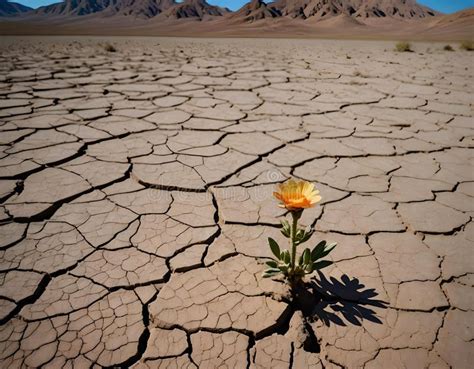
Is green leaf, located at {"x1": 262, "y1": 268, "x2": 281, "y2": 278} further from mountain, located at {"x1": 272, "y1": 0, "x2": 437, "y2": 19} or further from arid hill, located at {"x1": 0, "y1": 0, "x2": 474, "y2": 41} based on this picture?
mountain, located at {"x1": 272, "y1": 0, "x2": 437, "y2": 19}

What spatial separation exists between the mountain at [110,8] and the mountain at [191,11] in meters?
11.3

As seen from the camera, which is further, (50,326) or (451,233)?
(451,233)

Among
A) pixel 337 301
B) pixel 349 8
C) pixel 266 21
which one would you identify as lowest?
pixel 337 301

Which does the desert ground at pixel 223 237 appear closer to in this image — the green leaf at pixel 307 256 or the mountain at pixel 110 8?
the green leaf at pixel 307 256

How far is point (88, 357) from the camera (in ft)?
3.02

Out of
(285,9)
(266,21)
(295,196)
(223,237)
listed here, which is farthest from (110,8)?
(295,196)

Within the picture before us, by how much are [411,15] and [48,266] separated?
75.4 meters

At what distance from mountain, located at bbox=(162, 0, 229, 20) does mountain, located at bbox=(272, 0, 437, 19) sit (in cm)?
1423

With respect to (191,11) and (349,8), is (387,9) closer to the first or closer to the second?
(349,8)

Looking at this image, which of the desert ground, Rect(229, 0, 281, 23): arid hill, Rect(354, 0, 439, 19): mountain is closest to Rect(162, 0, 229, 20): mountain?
Rect(229, 0, 281, 23): arid hill

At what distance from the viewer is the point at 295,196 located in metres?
1.02

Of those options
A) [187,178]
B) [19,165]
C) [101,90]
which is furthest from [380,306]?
[101,90]

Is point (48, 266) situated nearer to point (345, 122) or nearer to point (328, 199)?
point (328, 199)

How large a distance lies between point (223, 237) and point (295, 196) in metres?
0.52
